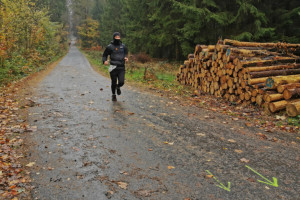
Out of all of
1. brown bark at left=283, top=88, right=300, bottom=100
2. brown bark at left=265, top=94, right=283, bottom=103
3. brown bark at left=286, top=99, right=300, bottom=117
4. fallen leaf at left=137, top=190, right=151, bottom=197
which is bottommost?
fallen leaf at left=137, top=190, right=151, bottom=197

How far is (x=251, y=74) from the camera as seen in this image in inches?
300

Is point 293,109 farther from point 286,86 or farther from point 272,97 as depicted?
point 286,86

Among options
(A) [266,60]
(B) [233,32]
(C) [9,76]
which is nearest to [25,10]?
(C) [9,76]

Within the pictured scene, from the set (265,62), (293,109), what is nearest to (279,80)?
(293,109)

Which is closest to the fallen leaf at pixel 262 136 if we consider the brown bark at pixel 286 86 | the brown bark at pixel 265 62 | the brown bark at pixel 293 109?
the brown bark at pixel 293 109

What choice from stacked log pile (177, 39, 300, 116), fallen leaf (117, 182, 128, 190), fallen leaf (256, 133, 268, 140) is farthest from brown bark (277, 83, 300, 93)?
fallen leaf (117, 182, 128, 190)

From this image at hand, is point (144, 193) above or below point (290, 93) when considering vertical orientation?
below

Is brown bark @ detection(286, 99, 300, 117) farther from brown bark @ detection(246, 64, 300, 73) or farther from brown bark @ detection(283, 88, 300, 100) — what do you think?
brown bark @ detection(246, 64, 300, 73)

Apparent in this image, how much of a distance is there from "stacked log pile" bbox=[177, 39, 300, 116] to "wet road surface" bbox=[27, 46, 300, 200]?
166 cm

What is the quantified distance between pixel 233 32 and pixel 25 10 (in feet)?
49.5

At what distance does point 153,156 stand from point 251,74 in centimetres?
514

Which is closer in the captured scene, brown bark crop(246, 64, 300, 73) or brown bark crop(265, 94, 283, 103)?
brown bark crop(265, 94, 283, 103)

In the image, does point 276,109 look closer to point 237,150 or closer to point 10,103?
point 237,150

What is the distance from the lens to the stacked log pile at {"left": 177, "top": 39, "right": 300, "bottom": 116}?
6887 millimetres
